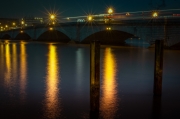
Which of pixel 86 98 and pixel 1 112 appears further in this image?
pixel 86 98

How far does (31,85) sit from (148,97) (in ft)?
17.5

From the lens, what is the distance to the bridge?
121 ft

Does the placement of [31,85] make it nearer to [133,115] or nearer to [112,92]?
[112,92]

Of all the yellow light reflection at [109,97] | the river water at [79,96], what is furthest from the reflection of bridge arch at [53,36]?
the yellow light reflection at [109,97]

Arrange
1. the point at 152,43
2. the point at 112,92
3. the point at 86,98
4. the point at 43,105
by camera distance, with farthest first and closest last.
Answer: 1. the point at 152,43
2. the point at 112,92
3. the point at 86,98
4. the point at 43,105

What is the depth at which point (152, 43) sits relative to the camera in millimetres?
40281

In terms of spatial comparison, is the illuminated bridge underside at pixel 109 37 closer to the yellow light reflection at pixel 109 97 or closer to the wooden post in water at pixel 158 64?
the yellow light reflection at pixel 109 97

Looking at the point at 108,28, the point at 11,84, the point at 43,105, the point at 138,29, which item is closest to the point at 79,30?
the point at 108,28

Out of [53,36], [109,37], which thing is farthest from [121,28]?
[53,36]

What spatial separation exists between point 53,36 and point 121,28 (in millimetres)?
33765

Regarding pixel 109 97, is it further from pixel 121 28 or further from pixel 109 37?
pixel 109 37

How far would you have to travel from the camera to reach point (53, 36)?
7469cm

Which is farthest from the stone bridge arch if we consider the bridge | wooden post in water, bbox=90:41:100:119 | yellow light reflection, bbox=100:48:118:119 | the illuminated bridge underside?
wooden post in water, bbox=90:41:100:119

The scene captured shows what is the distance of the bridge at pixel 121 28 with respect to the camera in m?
37.0
